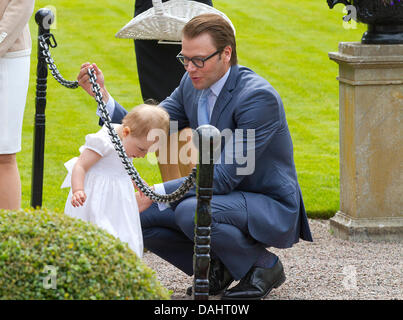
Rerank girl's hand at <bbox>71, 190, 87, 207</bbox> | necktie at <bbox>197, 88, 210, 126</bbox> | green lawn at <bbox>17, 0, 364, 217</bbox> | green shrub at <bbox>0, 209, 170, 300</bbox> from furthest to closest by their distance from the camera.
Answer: green lawn at <bbox>17, 0, 364, 217</bbox> → necktie at <bbox>197, 88, 210, 126</bbox> → girl's hand at <bbox>71, 190, 87, 207</bbox> → green shrub at <bbox>0, 209, 170, 300</bbox>

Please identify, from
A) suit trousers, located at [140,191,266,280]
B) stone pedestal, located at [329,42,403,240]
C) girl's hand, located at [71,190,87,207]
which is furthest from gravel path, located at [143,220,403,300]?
girl's hand, located at [71,190,87,207]

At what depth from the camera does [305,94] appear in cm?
1172

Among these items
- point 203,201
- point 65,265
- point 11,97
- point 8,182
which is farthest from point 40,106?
point 65,265

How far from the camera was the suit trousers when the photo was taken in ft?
14.5

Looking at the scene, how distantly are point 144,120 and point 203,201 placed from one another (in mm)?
1070

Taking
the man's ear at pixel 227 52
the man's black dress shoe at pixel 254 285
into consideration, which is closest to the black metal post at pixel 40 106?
the man's ear at pixel 227 52

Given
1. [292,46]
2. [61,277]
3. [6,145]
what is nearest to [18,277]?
[61,277]

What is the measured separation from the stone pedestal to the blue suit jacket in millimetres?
1330

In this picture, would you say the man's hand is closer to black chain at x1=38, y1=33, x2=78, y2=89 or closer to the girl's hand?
black chain at x1=38, y1=33, x2=78, y2=89

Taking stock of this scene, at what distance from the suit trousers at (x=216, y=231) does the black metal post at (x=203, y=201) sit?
2.62ft

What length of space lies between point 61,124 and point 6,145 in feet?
14.9

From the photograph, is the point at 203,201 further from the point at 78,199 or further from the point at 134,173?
the point at 78,199

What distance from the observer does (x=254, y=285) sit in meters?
4.58

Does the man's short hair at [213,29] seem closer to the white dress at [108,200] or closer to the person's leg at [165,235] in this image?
the white dress at [108,200]
